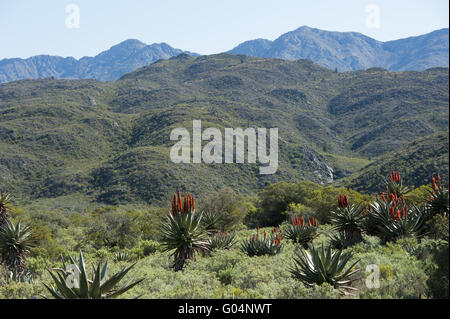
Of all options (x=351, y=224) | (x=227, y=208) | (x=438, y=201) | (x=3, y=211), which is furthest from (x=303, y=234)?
(x=227, y=208)

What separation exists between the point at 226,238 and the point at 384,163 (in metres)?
49.7

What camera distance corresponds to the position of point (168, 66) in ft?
597

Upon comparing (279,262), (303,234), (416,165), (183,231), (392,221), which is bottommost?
(279,262)

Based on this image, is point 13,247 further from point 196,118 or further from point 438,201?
point 196,118

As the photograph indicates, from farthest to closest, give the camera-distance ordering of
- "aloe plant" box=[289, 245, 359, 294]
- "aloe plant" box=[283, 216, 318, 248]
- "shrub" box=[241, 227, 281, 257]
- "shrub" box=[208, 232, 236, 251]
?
"aloe plant" box=[283, 216, 318, 248] < "shrub" box=[208, 232, 236, 251] < "shrub" box=[241, 227, 281, 257] < "aloe plant" box=[289, 245, 359, 294]

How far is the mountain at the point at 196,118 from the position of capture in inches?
2403

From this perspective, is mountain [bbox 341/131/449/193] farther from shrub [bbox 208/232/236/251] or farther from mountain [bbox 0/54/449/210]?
shrub [bbox 208/232/236/251]

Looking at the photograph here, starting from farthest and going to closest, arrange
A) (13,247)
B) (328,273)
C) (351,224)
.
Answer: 1. (13,247)
2. (351,224)
3. (328,273)

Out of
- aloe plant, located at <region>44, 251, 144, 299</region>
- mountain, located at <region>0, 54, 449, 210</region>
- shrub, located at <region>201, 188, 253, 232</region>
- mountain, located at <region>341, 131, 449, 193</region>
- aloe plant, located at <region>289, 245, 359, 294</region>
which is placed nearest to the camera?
aloe plant, located at <region>44, 251, 144, 299</region>

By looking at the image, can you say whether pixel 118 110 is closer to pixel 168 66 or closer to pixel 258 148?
pixel 258 148

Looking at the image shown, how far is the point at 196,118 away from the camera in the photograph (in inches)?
3391

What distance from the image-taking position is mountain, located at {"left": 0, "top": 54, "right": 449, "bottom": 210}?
2403 inches

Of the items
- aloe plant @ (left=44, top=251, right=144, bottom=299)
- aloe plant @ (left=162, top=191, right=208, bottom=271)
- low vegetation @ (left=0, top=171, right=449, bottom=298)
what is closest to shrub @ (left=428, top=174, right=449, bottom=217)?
low vegetation @ (left=0, top=171, right=449, bottom=298)

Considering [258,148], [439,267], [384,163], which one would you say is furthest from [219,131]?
[439,267]
